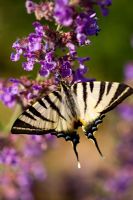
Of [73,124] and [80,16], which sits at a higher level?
[80,16]

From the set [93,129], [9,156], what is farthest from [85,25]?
[9,156]

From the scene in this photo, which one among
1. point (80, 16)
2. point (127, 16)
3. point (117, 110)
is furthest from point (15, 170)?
point (127, 16)

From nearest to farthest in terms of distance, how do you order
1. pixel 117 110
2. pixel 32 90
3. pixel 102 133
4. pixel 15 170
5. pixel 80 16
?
pixel 80 16, pixel 32 90, pixel 15 170, pixel 117 110, pixel 102 133

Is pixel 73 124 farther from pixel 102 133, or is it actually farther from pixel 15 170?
pixel 102 133

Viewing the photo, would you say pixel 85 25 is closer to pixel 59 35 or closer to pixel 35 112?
pixel 59 35

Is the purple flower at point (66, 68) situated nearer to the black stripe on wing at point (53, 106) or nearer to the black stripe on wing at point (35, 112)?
the black stripe on wing at point (53, 106)

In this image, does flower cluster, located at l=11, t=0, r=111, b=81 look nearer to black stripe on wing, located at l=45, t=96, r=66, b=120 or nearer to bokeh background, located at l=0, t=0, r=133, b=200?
black stripe on wing, located at l=45, t=96, r=66, b=120
